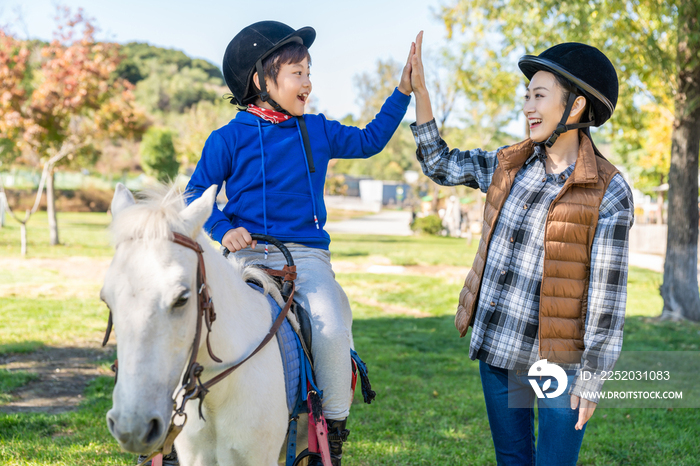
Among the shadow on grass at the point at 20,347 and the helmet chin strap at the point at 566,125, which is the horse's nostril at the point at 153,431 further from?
the shadow on grass at the point at 20,347

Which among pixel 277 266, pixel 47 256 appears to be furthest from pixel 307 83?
pixel 47 256

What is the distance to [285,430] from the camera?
86.9 inches

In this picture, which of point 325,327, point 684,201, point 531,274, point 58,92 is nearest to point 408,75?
point 531,274

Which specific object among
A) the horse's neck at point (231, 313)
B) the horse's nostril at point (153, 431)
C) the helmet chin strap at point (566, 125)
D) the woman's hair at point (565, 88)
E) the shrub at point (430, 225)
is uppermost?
the woman's hair at point (565, 88)

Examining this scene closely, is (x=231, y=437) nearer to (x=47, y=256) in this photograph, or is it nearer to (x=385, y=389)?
(x=385, y=389)

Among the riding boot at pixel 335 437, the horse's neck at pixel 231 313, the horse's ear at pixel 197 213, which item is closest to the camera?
the horse's ear at pixel 197 213

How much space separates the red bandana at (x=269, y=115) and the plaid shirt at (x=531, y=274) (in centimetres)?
94

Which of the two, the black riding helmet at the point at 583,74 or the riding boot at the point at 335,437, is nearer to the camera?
the black riding helmet at the point at 583,74

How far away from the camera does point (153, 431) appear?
59.3 inches

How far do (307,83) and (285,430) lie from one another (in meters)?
1.68

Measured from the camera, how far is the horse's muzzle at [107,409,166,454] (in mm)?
1450

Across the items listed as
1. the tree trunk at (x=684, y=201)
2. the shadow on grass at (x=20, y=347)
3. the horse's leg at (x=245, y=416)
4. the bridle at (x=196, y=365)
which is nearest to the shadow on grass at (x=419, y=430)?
the shadow on grass at (x=20, y=347)

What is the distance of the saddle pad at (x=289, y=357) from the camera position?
2258 millimetres

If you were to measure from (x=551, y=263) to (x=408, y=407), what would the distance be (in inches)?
143
